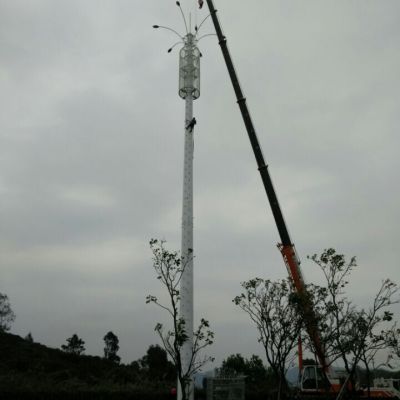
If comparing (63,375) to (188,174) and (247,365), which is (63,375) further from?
(247,365)

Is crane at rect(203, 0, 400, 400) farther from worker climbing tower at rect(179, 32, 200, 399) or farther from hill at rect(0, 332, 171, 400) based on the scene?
hill at rect(0, 332, 171, 400)

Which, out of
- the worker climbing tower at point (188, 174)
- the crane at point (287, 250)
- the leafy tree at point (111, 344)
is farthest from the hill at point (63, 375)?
the leafy tree at point (111, 344)

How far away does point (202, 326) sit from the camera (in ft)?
50.3

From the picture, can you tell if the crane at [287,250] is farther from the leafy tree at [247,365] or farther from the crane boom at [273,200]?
the leafy tree at [247,365]

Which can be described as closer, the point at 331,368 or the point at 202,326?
the point at 202,326

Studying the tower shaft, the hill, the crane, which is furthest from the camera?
the hill

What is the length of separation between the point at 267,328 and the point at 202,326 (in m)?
5.37

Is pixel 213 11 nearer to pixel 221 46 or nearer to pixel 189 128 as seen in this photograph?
pixel 221 46

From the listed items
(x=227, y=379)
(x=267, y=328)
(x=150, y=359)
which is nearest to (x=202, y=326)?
(x=267, y=328)

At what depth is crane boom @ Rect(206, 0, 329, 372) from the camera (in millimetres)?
22078

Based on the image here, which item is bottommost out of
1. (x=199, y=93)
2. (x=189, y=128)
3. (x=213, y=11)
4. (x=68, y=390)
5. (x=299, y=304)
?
(x=68, y=390)

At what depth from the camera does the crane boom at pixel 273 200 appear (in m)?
22.1

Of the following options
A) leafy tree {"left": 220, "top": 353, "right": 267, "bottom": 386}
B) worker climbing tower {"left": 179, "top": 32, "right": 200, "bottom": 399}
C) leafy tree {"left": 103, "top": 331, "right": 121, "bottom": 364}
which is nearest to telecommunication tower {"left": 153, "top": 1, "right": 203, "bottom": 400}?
worker climbing tower {"left": 179, "top": 32, "right": 200, "bottom": 399}

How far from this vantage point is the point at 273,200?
1075 inches
